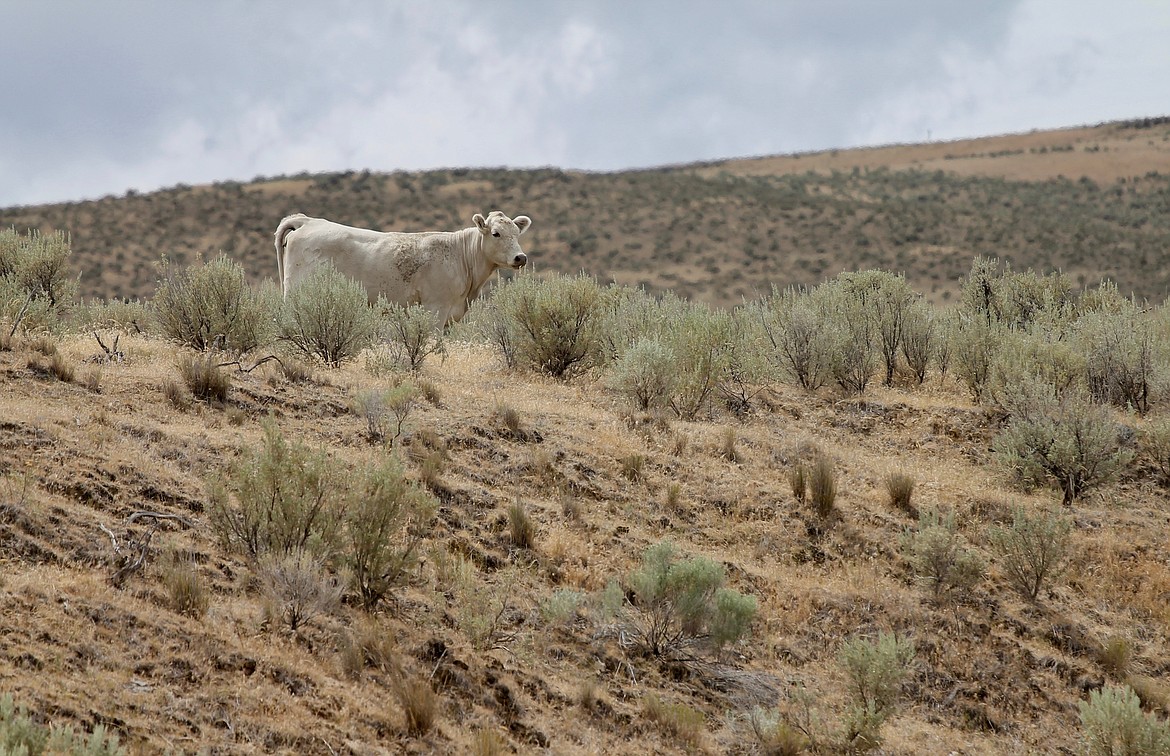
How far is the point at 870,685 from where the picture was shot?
25.1 feet

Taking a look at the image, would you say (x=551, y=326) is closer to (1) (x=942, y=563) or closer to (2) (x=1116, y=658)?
(1) (x=942, y=563)

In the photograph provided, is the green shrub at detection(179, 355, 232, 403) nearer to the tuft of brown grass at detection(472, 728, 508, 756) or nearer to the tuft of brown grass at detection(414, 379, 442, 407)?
the tuft of brown grass at detection(414, 379, 442, 407)

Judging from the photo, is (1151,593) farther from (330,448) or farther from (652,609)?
(330,448)

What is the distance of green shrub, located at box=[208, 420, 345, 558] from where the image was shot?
7.42 meters

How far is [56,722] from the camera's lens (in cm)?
549

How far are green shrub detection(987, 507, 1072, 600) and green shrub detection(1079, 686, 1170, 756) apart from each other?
2.00 m

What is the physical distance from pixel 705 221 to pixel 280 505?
135 ft

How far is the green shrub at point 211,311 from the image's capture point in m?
12.3

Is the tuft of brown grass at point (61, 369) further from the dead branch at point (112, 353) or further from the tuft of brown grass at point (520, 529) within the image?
the tuft of brown grass at point (520, 529)

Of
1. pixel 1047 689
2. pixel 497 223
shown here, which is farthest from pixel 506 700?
pixel 497 223

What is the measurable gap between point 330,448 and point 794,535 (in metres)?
4.27

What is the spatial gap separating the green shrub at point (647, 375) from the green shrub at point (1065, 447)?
11.7 ft

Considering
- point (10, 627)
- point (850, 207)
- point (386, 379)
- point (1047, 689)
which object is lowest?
point (1047, 689)

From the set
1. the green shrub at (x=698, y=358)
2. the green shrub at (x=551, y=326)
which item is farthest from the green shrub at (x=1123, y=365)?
the green shrub at (x=551, y=326)
